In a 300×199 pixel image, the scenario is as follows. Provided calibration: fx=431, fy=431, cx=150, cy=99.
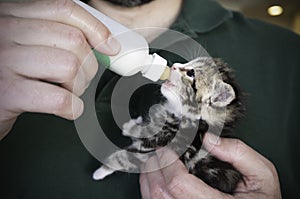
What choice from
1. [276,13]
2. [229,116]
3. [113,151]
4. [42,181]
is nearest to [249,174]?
[229,116]

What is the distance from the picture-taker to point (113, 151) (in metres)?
0.68

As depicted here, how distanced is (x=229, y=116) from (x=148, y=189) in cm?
17

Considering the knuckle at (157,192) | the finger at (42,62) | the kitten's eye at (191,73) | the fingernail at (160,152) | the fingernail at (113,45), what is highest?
the fingernail at (113,45)

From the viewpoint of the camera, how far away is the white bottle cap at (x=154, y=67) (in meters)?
0.58

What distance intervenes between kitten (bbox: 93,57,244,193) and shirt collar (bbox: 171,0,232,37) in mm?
145

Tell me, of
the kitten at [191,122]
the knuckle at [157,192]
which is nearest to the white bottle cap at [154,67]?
the kitten at [191,122]

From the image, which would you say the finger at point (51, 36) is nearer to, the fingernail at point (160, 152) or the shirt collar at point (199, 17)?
the fingernail at point (160, 152)

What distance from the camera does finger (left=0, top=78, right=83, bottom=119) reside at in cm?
52

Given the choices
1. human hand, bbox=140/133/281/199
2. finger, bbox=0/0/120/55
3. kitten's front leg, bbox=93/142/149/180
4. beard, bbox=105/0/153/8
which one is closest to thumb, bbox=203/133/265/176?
human hand, bbox=140/133/281/199

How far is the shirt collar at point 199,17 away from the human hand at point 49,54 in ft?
1.04

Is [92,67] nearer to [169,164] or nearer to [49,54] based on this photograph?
[49,54]

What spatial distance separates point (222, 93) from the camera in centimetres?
66

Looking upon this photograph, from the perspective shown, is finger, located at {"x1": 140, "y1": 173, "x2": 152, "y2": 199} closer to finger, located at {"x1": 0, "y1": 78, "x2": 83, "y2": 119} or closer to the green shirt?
the green shirt

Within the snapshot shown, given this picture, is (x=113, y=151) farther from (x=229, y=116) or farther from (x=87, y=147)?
(x=229, y=116)
